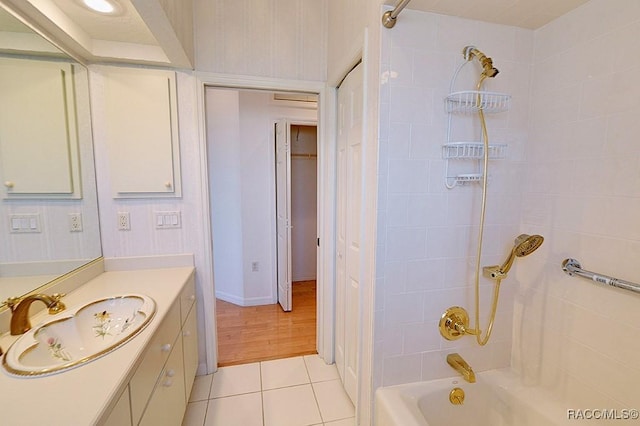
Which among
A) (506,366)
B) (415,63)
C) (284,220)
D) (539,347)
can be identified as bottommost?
(506,366)

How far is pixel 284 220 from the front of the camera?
2900 millimetres

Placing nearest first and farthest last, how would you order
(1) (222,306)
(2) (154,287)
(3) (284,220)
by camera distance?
1. (2) (154,287)
2. (3) (284,220)
3. (1) (222,306)

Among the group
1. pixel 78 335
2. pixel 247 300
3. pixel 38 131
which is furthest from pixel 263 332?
pixel 38 131

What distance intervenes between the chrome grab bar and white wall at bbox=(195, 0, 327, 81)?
6.01 feet

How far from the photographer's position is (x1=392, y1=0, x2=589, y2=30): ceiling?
46.0 inches

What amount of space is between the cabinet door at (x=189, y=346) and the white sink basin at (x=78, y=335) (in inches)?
14.2

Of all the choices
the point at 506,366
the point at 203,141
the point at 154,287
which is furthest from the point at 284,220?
the point at 506,366

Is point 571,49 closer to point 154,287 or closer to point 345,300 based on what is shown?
point 345,300

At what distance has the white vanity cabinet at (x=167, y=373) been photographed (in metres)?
0.91

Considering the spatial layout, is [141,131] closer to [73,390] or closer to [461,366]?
[73,390]

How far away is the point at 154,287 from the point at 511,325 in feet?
6.48

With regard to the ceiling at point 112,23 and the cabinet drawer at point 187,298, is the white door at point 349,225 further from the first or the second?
the ceiling at point 112,23

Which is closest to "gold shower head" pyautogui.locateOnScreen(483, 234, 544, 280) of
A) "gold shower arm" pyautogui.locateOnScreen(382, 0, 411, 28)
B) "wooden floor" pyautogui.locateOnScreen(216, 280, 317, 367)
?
"gold shower arm" pyautogui.locateOnScreen(382, 0, 411, 28)

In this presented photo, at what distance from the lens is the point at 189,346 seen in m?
1.71
